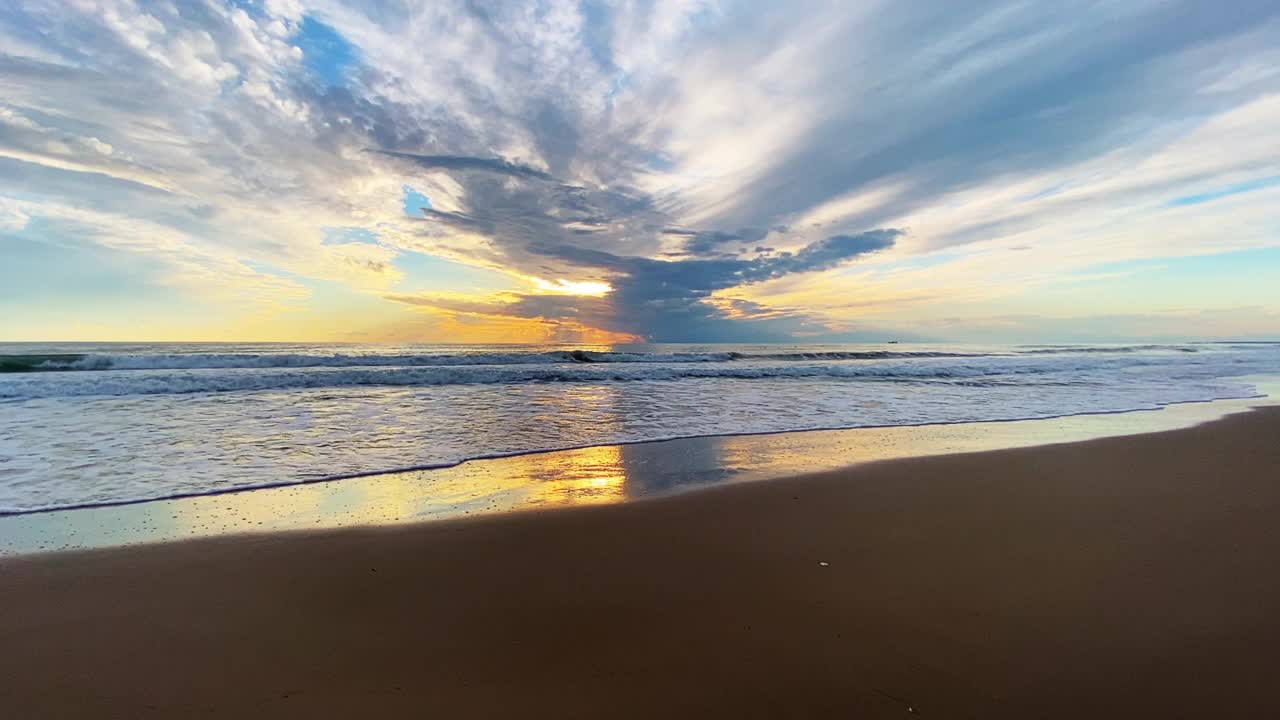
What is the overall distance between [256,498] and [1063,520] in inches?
303

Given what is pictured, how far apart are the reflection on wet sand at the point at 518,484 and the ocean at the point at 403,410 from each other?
53 centimetres

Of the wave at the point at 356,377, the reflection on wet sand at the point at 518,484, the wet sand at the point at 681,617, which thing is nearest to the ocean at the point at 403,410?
the wave at the point at 356,377

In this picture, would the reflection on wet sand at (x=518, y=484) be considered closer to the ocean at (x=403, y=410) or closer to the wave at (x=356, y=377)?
the ocean at (x=403, y=410)

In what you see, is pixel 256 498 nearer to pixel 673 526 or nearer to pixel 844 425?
pixel 673 526

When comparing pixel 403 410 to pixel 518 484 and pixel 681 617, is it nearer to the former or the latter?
pixel 518 484

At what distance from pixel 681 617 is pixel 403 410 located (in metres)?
10.5

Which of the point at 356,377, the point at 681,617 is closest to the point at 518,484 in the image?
the point at 681,617

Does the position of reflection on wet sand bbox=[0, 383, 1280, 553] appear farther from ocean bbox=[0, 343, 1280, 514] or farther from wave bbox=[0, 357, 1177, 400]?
wave bbox=[0, 357, 1177, 400]

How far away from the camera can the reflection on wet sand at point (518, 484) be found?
4.67 metres

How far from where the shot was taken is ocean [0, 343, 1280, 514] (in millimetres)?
6633

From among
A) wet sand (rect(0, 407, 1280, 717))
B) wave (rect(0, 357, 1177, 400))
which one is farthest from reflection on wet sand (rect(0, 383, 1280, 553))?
wave (rect(0, 357, 1177, 400))

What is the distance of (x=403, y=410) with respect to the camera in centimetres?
1200

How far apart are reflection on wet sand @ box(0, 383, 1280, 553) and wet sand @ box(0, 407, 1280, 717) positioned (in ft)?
1.52

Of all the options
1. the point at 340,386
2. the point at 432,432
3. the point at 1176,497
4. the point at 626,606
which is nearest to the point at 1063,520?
the point at 1176,497
